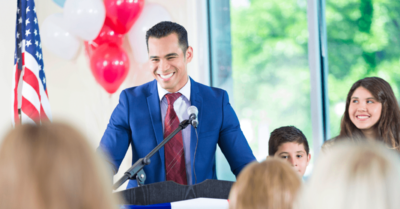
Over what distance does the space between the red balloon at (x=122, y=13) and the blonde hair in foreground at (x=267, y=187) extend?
111 inches

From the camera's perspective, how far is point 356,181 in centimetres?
58

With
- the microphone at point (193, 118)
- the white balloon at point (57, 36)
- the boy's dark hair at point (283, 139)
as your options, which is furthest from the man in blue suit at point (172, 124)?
the white balloon at point (57, 36)

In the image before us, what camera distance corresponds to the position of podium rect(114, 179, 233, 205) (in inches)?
59.4

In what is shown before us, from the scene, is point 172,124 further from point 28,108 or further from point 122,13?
point 122,13

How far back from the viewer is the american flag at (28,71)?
9.80ft

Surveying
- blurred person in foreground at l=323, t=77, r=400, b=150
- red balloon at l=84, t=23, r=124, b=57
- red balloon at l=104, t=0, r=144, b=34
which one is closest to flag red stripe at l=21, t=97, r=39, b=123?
red balloon at l=84, t=23, r=124, b=57

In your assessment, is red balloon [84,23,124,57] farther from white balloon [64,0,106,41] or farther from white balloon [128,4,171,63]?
white balloon [64,0,106,41]

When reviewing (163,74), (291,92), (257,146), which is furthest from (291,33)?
(163,74)

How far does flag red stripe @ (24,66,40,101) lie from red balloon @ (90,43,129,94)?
1.53ft

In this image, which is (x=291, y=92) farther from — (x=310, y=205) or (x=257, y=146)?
(x=310, y=205)

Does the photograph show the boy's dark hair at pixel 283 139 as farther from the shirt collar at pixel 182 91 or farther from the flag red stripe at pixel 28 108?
the flag red stripe at pixel 28 108

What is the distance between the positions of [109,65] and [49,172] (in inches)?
110

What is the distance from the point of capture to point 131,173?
1.60 m

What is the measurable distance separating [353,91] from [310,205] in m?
1.93
